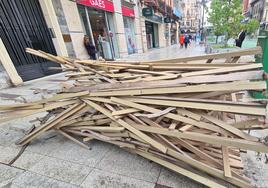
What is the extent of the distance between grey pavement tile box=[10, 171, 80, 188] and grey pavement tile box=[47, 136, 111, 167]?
340 mm

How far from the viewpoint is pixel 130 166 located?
77.2 inches

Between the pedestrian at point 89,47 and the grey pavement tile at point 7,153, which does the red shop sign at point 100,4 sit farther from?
the grey pavement tile at point 7,153

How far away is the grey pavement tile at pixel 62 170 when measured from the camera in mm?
1842

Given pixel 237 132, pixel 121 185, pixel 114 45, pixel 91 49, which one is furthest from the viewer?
pixel 114 45

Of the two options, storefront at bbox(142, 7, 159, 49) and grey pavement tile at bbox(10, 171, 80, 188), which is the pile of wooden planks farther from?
storefront at bbox(142, 7, 159, 49)

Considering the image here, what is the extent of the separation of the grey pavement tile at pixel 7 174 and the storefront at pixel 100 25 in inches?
342

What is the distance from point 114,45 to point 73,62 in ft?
32.3

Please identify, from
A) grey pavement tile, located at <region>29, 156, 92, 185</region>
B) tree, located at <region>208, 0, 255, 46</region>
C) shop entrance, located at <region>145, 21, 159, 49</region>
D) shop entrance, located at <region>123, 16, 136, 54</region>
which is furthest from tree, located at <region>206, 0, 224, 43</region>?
grey pavement tile, located at <region>29, 156, 92, 185</region>

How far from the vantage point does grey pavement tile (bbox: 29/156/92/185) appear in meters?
1.84

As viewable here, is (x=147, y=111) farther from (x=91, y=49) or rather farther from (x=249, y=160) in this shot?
(x=91, y=49)

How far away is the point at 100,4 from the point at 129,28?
463cm

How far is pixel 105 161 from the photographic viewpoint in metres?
2.07

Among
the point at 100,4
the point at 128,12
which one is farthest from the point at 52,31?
the point at 128,12

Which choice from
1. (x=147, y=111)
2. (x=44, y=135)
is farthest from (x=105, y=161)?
(x=44, y=135)
